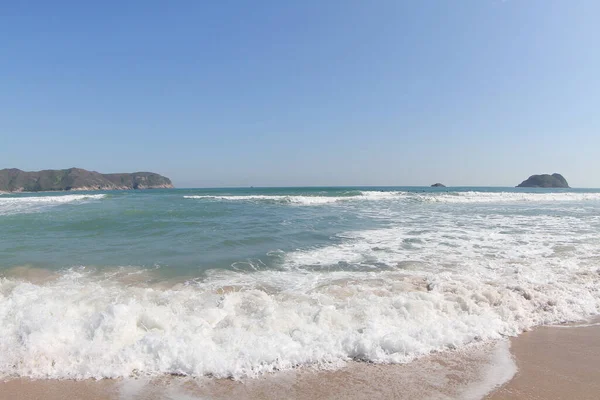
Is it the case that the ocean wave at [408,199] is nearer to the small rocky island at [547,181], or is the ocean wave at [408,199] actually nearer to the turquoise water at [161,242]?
the turquoise water at [161,242]

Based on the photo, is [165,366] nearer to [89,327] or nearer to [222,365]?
A: [222,365]

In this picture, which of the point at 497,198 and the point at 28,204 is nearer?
the point at 28,204

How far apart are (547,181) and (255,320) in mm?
140612

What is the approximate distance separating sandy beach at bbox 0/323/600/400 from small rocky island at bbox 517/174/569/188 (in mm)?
137805

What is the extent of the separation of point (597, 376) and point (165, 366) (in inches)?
181

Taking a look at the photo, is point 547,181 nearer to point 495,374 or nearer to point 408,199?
point 408,199

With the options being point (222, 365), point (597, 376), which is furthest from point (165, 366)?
point (597, 376)

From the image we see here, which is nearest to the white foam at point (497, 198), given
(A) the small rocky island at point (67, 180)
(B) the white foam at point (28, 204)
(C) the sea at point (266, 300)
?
(C) the sea at point (266, 300)

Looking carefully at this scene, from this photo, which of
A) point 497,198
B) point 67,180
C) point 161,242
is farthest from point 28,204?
point 67,180

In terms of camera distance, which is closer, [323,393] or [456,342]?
[323,393]

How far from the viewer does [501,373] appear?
3.45 m

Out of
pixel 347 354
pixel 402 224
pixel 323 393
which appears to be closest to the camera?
pixel 323 393

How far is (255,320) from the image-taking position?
14.8ft

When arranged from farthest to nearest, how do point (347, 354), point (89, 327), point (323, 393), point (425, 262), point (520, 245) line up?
point (520, 245) < point (425, 262) < point (89, 327) < point (347, 354) < point (323, 393)
